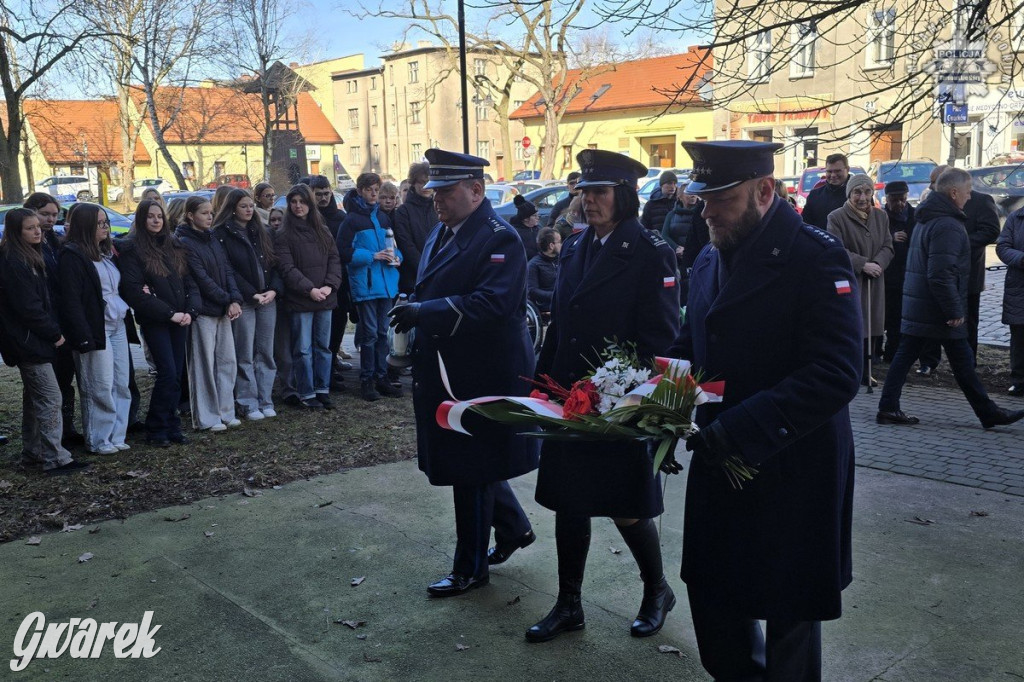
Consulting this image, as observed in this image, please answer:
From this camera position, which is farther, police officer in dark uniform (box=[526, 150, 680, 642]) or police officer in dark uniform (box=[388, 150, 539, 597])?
police officer in dark uniform (box=[388, 150, 539, 597])

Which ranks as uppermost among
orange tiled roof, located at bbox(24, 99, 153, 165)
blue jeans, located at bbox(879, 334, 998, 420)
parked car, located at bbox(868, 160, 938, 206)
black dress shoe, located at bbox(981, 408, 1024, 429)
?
orange tiled roof, located at bbox(24, 99, 153, 165)

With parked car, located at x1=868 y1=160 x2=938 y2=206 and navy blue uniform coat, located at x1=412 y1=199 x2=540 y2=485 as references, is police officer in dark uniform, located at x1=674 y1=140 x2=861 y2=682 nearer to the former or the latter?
navy blue uniform coat, located at x1=412 y1=199 x2=540 y2=485

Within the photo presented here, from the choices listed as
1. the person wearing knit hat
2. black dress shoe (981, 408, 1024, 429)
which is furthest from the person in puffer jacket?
black dress shoe (981, 408, 1024, 429)

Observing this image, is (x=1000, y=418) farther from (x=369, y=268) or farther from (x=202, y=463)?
(x=202, y=463)

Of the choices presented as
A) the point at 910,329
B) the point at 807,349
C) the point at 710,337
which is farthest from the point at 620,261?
the point at 910,329

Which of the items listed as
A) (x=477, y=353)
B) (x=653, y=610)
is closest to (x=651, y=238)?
(x=477, y=353)

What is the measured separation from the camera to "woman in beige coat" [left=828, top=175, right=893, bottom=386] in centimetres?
862

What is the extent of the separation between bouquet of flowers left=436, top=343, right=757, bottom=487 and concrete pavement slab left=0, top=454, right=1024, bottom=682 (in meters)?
1.14

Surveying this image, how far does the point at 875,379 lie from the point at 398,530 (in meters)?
5.90

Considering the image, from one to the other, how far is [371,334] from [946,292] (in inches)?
195

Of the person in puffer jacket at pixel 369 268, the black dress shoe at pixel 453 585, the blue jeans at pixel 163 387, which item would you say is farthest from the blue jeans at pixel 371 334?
the black dress shoe at pixel 453 585

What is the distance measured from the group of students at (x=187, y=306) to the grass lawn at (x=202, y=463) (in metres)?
0.21

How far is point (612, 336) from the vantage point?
12.9 feet

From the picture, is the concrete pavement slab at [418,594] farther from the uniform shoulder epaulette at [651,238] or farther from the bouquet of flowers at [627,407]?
the uniform shoulder epaulette at [651,238]
